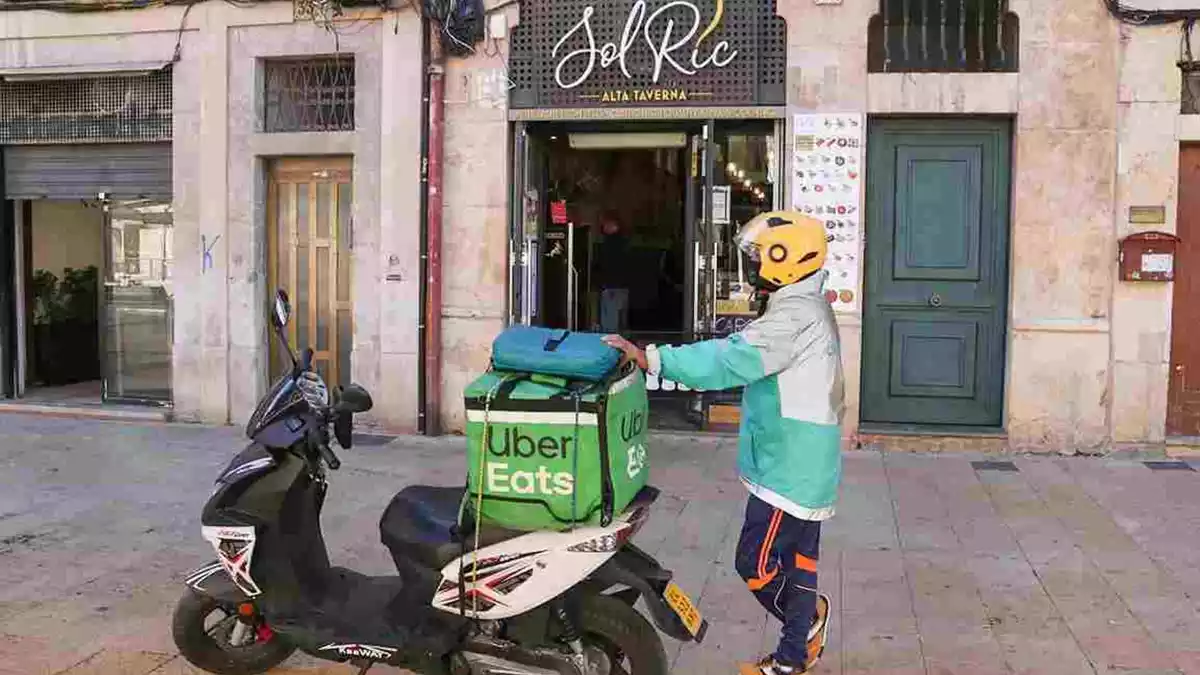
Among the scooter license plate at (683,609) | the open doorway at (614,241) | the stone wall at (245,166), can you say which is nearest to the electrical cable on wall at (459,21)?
the stone wall at (245,166)

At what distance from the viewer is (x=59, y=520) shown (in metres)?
6.84

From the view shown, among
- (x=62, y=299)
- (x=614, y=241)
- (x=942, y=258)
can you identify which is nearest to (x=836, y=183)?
(x=942, y=258)

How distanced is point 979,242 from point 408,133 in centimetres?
489

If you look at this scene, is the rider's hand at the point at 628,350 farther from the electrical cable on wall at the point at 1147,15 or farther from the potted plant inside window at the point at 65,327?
the potted plant inside window at the point at 65,327

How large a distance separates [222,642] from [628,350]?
2.07m

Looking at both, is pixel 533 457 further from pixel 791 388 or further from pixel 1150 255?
pixel 1150 255

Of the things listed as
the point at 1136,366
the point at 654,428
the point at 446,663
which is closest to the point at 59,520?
the point at 446,663

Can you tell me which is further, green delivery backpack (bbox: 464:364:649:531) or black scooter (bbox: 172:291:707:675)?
black scooter (bbox: 172:291:707:675)

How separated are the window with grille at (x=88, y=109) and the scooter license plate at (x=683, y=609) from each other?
818cm

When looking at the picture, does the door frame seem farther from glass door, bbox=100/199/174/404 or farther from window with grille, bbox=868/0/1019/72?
glass door, bbox=100/199/174/404

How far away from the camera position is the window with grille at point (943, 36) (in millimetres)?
8781

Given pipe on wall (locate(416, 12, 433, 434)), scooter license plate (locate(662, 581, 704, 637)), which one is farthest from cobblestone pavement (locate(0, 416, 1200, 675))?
scooter license plate (locate(662, 581, 704, 637))

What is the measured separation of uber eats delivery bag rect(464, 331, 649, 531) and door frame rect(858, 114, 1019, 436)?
562 cm

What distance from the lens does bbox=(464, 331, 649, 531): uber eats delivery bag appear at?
366 centimetres
